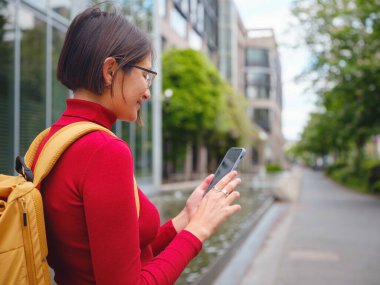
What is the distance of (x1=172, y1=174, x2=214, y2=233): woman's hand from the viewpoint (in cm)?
179

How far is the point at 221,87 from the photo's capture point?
27.9 m

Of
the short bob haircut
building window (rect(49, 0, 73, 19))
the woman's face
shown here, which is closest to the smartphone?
the woman's face

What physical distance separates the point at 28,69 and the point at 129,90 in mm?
8952

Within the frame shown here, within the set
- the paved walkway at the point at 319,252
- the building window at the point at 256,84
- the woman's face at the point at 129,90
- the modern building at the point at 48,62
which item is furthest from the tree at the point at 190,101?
the building window at the point at 256,84

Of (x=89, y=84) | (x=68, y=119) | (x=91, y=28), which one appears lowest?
(x=68, y=119)

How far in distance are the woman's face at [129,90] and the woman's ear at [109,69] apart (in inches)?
0.7

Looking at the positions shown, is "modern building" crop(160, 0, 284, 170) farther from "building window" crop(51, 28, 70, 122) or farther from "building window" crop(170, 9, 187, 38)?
"building window" crop(51, 28, 70, 122)

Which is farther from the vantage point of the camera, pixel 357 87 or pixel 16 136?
pixel 357 87

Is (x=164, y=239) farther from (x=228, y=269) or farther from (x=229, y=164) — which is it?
(x=228, y=269)

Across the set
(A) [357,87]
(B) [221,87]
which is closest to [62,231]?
(A) [357,87]

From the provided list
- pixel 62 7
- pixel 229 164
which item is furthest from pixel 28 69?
pixel 229 164

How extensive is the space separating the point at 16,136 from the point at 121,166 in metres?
8.31

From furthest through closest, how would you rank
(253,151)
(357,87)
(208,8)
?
(253,151)
(208,8)
(357,87)

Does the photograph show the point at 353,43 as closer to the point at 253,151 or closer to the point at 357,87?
the point at 357,87
